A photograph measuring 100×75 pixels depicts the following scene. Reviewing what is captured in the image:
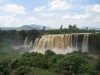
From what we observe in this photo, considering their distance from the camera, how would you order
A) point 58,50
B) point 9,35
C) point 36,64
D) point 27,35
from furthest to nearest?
1. point 9,35
2. point 27,35
3. point 58,50
4. point 36,64

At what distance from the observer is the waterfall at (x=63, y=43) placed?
49737 mm

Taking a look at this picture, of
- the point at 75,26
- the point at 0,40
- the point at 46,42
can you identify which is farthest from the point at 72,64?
the point at 75,26

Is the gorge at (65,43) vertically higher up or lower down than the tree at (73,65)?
lower down

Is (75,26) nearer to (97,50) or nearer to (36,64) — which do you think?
(97,50)

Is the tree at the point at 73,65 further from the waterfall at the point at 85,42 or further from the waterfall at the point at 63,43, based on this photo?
the waterfall at the point at 85,42

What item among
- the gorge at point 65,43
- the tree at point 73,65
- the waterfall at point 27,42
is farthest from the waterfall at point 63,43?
the tree at point 73,65

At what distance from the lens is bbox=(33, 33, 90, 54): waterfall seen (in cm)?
4974

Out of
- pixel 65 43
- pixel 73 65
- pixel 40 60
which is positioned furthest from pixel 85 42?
pixel 73 65

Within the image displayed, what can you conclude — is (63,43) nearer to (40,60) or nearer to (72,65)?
(40,60)

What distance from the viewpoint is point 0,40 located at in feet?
215

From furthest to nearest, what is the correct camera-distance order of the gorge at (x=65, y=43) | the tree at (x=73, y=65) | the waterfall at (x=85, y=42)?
the gorge at (x=65, y=43)
the waterfall at (x=85, y=42)
the tree at (x=73, y=65)

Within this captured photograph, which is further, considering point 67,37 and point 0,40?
point 0,40

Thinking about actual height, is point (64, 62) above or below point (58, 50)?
above

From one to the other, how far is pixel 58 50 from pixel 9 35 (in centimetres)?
1939
